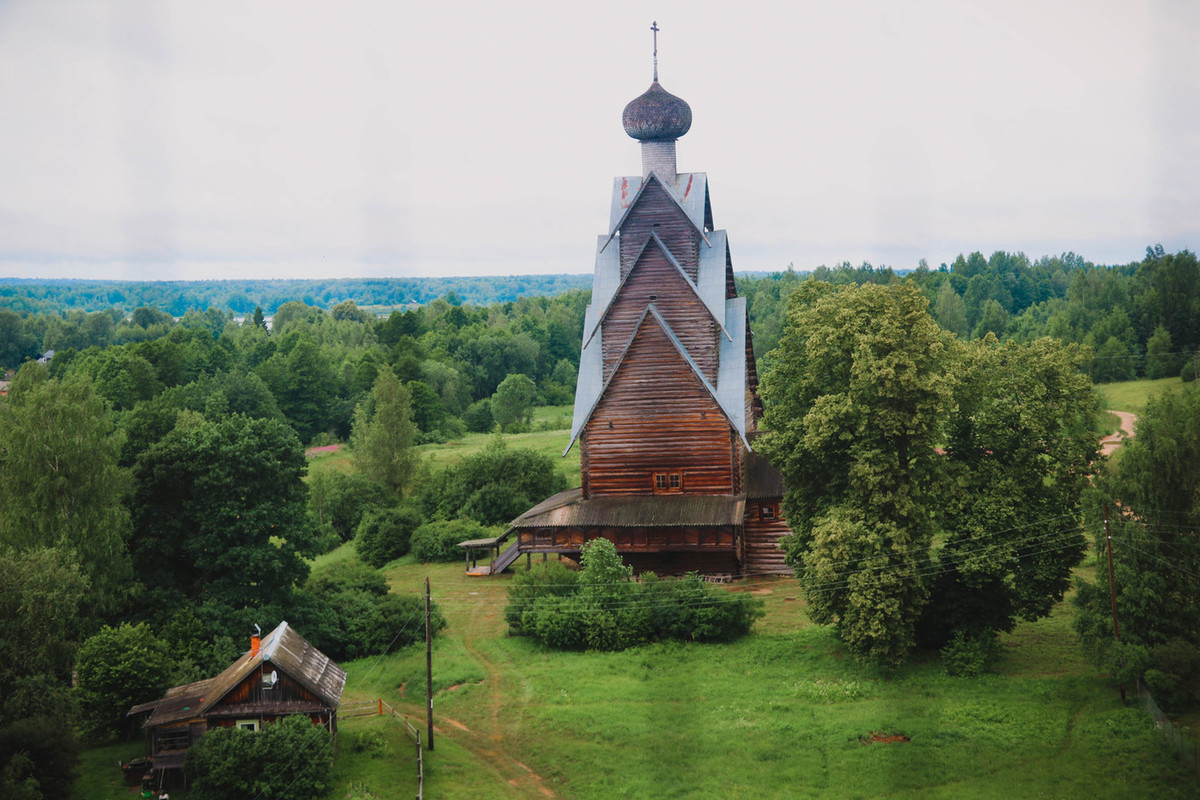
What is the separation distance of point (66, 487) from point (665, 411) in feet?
68.8

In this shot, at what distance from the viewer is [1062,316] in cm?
9144

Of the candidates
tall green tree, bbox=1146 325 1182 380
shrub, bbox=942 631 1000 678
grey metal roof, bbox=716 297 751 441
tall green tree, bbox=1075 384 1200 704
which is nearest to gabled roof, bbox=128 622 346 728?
shrub, bbox=942 631 1000 678

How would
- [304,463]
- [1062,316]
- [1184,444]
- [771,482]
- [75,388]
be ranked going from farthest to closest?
[1062,316] < [771,482] < [304,463] < [75,388] < [1184,444]

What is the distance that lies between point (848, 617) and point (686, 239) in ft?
66.2

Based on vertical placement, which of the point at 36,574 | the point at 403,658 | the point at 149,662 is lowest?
the point at 403,658

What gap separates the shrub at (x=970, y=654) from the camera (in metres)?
26.9

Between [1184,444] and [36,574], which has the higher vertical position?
[1184,444]

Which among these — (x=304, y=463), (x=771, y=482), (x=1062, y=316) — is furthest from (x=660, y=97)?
(x=1062, y=316)

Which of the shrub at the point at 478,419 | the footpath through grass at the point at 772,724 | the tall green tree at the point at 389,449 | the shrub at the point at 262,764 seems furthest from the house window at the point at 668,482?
the shrub at the point at 478,419

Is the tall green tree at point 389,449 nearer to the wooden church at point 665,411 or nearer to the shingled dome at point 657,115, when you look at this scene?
the wooden church at point 665,411

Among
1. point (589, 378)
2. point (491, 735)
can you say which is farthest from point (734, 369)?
point (491, 735)

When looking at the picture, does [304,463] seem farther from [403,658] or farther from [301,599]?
[403,658]

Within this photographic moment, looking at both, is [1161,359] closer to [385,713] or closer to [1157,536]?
[1157,536]

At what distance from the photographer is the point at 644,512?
38.5 m
